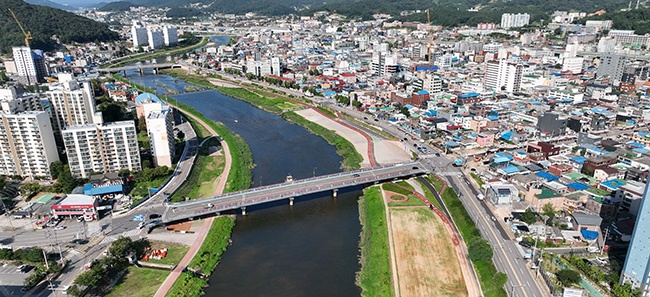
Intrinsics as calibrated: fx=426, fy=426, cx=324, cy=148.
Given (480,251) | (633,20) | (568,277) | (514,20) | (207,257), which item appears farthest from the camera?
(514,20)

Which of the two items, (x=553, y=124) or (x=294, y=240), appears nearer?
(x=294, y=240)

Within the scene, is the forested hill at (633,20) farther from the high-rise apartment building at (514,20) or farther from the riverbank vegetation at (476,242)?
the riverbank vegetation at (476,242)

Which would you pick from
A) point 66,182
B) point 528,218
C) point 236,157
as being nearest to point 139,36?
point 236,157

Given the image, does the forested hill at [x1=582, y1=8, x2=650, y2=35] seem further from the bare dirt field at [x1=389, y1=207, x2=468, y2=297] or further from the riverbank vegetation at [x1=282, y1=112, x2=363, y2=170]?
the bare dirt field at [x1=389, y1=207, x2=468, y2=297]

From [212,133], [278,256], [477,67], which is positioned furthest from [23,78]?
[477,67]

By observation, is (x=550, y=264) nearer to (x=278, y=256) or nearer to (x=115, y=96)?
(x=278, y=256)

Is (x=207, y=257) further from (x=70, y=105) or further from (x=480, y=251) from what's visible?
(x=70, y=105)

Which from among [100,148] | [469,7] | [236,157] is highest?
[469,7]

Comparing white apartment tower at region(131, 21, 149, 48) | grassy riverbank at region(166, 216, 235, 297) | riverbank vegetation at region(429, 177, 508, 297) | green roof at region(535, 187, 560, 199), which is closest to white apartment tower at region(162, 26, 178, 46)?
white apartment tower at region(131, 21, 149, 48)
